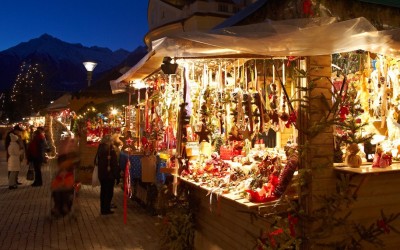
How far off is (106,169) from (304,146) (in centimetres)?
551

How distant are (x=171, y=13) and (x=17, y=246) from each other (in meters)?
17.9

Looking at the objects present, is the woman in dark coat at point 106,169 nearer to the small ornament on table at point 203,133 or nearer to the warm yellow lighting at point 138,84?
the warm yellow lighting at point 138,84

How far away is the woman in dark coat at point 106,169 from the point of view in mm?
8578

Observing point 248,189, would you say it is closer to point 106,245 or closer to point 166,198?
point 166,198

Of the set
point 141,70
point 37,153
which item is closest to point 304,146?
point 141,70

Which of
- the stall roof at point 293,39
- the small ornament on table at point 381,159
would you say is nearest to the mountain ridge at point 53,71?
the stall roof at point 293,39

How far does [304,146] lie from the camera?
4.02m

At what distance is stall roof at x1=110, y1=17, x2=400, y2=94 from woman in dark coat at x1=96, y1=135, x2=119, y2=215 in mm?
4809

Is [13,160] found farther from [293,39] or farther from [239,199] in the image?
[293,39]

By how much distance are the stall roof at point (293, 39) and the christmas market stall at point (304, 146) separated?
10 millimetres

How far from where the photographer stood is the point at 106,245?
260 inches

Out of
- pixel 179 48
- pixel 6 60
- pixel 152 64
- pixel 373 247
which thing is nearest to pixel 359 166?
pixel 373 247

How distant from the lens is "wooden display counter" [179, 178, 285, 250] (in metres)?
4.25

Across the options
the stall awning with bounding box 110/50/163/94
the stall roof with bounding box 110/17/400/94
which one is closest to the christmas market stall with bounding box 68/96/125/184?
the stall awning with bounding box 110/50/163/94
